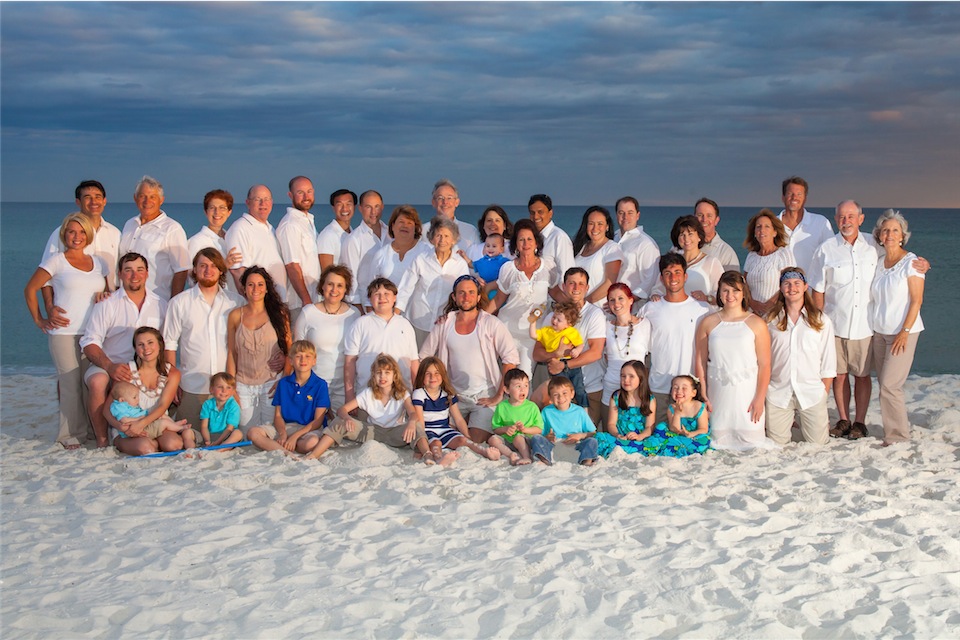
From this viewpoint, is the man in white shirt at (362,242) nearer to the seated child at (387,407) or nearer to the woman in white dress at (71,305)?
the seated child at (387,407)

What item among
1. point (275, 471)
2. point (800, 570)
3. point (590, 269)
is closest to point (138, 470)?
point (275, 471)

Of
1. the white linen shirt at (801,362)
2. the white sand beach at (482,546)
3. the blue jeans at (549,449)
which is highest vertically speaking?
the white linen shirt at (801,362)

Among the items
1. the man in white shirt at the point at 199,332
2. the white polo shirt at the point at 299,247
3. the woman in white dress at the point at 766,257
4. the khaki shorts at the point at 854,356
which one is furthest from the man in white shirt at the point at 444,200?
the khaki shorts at the point at 854,356

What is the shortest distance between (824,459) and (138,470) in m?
4.61

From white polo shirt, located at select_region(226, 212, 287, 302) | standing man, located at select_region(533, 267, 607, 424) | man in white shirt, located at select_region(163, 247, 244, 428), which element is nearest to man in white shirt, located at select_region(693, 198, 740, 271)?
standing man, located at select_region(533, 267, 607, 424)

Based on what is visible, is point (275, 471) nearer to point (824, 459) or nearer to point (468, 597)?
point (468, 597)

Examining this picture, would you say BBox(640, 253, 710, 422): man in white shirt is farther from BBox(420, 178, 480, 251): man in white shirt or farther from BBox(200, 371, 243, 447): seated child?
BBox(200, 371, 243, 447): seated child

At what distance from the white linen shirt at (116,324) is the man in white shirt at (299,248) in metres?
1.18

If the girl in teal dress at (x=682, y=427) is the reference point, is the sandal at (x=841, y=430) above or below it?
below

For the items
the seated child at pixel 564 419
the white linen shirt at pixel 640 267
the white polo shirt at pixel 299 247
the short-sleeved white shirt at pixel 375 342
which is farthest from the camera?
the white polo shirt at pixel 299 247

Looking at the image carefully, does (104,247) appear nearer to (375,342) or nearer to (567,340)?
(375,342)

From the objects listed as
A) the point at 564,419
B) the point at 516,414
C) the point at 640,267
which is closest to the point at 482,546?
the point at 516,414

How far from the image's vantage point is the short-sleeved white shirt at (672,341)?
6441mm

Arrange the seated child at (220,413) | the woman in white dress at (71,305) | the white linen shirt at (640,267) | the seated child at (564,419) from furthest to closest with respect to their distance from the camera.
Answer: the white linen shirt at (640,267), the woman in white dress at (71,305), the seated child at (220,413), the seated child at (564,419)
